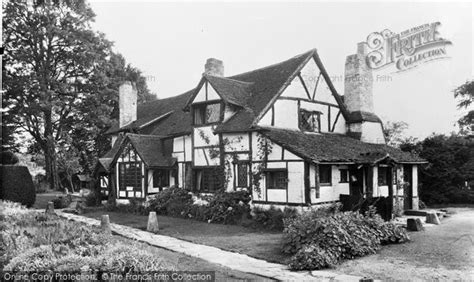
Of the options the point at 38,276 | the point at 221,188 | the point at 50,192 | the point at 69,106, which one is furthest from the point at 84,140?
the point at 38,276

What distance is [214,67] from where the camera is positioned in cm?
2438

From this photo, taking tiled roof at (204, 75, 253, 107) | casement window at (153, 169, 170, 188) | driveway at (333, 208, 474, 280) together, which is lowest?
driveway at (333, 208, 474, 280)

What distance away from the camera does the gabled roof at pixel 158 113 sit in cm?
2700

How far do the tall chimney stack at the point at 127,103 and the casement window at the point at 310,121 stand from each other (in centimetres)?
1538

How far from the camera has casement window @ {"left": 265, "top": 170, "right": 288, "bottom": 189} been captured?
16.2 meters

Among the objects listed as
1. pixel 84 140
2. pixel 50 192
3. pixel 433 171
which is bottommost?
pixel 50 192

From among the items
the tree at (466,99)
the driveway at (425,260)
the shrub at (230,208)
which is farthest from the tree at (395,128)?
the driveway at (425,260)

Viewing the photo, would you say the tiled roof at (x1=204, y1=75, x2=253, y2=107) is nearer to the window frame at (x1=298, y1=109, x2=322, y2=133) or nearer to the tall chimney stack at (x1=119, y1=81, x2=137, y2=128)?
the window frame at (x1=298, y1=109, x2=322, y2=133)

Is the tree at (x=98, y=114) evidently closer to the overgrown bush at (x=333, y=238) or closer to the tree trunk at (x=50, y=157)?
the tree trunk at (x=50, y=157)

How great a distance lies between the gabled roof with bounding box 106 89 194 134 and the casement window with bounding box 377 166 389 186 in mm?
11946

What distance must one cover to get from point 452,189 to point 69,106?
32.8 metres

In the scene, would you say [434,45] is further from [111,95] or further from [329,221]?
[111,95]

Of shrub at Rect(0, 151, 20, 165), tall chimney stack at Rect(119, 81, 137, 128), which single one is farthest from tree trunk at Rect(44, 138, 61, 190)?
tall chimney stack at Rect(119, 81, 137, 128)

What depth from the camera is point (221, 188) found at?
737 inches
